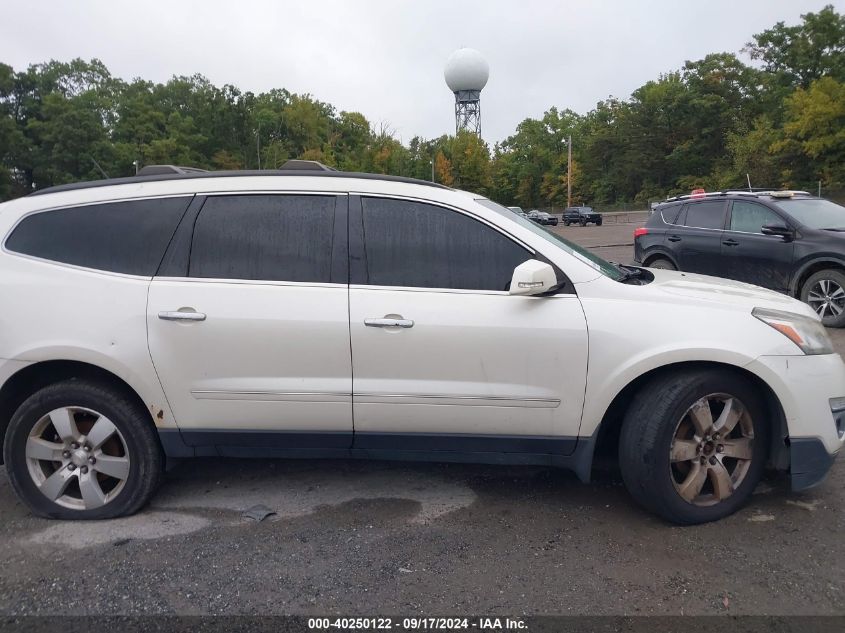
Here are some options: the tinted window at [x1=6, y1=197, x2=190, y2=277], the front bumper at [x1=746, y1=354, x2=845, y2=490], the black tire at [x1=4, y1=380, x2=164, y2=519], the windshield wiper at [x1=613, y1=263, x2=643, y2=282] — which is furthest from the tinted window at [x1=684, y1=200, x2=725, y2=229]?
the black tire at [x1=4, y1=380, x2=164, y2=519]

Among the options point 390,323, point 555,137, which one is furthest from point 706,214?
point 555,137

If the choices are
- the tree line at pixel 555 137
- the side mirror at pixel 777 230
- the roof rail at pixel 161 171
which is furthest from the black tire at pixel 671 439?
the tree line at pixel 555 137

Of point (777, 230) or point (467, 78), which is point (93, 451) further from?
point (467, 78)

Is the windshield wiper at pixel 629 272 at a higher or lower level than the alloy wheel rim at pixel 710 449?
higher

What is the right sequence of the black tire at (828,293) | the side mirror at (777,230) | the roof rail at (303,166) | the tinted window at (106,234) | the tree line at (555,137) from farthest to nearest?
the tree line at (555,137), the side mirror at (777,230), the black tire at (828,293), the roof rail at (303,166), the tinted window at (106,234)

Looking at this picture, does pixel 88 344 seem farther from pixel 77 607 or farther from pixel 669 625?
pixel 669 625

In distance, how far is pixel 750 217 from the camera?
843cm

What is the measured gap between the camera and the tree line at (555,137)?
47.3 metres

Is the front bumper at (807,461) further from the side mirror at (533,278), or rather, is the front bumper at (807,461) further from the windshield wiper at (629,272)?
the side mirror at (533,278)

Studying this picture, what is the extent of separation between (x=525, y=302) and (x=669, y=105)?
6776 centimetres

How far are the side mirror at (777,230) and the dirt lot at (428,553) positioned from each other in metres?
5.17

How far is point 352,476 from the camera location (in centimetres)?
377

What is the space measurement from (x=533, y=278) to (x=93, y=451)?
2454mm

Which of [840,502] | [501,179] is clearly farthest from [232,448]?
[501,179]
